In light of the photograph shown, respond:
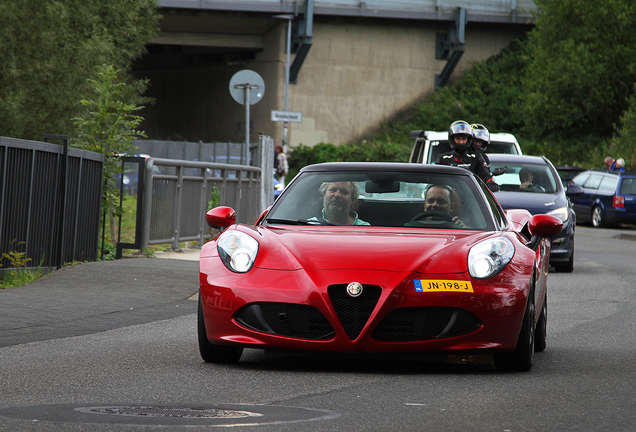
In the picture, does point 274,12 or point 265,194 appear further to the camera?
point 274,12

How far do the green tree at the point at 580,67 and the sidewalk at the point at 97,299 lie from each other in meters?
37.4

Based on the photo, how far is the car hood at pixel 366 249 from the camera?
605 cm

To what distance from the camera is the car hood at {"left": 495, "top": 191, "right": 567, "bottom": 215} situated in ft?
49.5

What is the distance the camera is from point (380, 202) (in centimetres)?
733

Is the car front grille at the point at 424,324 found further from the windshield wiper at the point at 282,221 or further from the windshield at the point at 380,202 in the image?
the windshield wiper at the point at 282,221

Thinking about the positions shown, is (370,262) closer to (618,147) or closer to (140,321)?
(140,321)

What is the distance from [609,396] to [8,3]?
16.7 m

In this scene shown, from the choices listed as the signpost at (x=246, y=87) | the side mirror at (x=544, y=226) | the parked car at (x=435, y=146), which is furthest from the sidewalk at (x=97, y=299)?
the parked car at (x=435, y=146)

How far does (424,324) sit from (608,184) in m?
25.7

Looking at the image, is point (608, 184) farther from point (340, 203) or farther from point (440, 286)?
point (440, 286)

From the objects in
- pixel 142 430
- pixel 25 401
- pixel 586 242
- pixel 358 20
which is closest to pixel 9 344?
pixel 25 401

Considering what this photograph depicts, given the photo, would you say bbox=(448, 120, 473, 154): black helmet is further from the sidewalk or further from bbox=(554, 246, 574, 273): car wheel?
bbox=(554, 246, 574, 273): car wheel

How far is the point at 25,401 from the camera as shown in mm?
5176

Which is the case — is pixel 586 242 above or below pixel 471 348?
above
